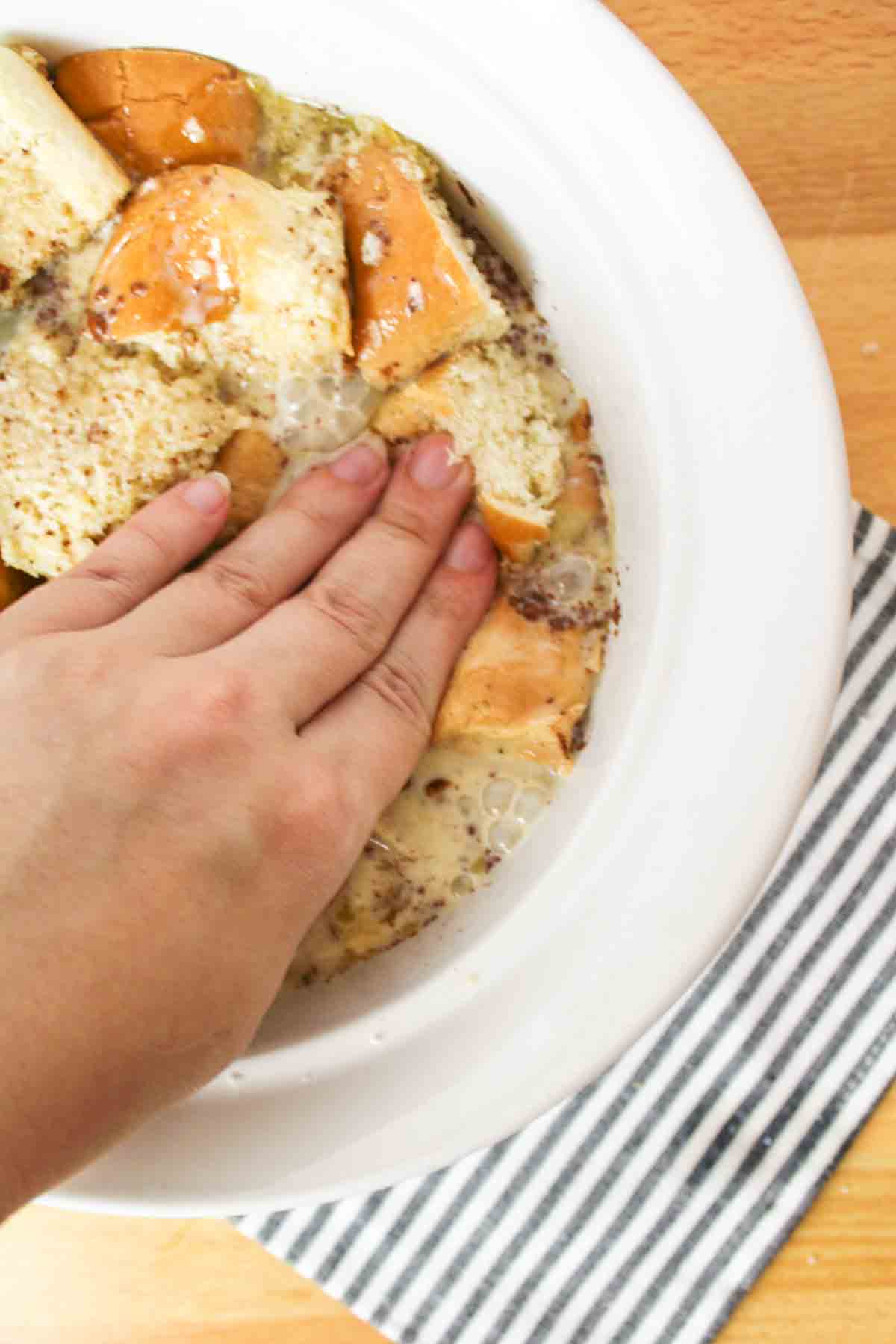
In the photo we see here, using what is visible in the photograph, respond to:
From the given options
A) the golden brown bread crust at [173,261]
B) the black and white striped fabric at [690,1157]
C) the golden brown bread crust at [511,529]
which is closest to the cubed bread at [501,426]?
the golden brown bread crust at [511,529]

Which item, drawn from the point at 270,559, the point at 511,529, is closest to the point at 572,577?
the point at 511,529

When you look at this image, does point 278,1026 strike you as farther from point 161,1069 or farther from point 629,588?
point 629,588

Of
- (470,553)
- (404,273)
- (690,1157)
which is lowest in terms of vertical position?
(690,1157)

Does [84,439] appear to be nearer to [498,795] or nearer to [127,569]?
[127,569]

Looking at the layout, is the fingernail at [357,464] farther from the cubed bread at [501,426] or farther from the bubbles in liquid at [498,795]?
the bubbles in liquid at [498,795]

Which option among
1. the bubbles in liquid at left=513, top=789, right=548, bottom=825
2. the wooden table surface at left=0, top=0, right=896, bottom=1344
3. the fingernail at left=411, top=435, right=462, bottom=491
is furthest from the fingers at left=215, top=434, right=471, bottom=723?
the wooden table surface at left=0, top=0, right=896, bottom=1344

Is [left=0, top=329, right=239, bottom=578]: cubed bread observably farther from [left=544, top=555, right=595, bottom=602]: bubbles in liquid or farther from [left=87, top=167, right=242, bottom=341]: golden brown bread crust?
[left=544, top=555, right=595, bottom=602]: bubbles in liquid
